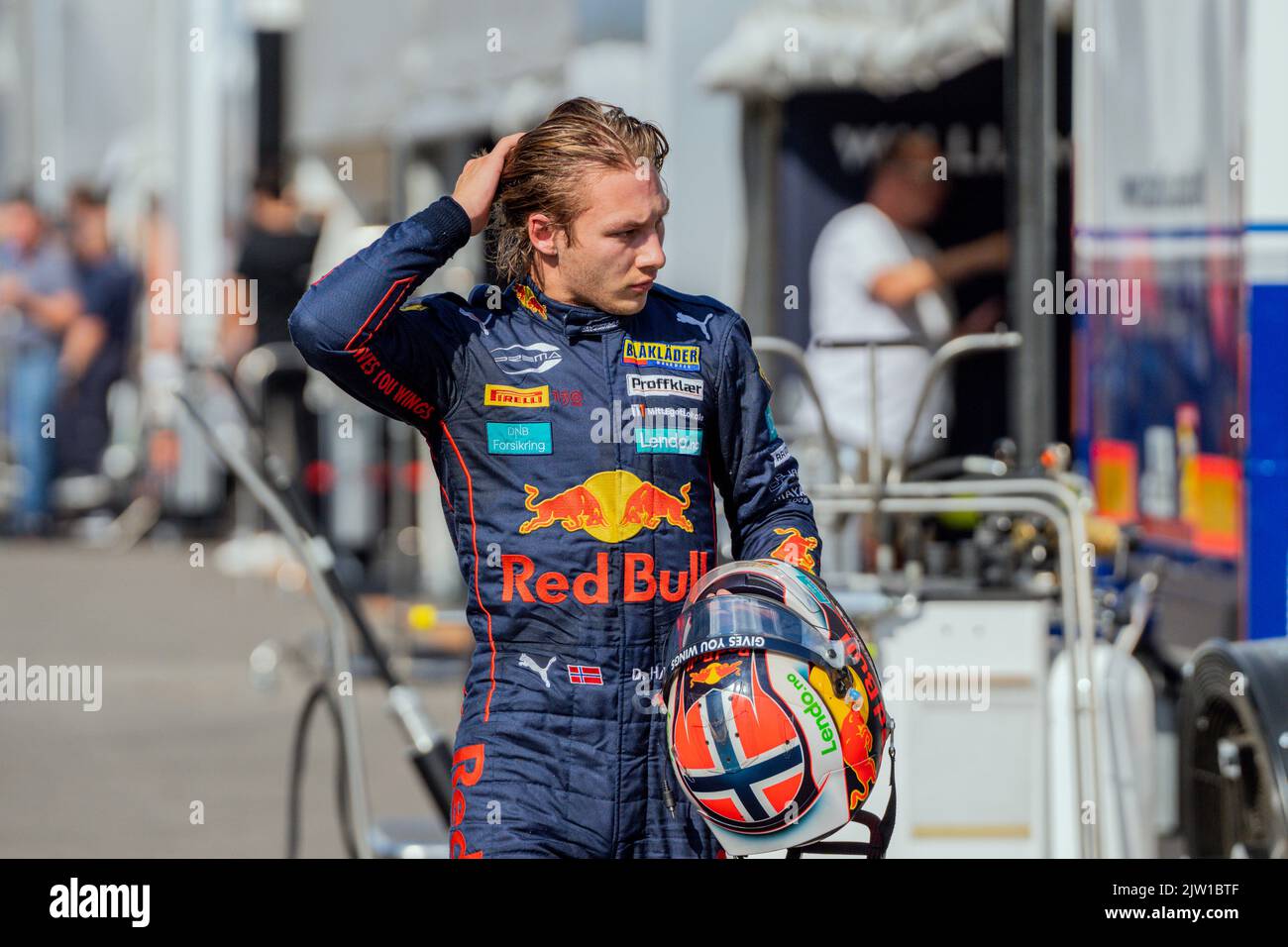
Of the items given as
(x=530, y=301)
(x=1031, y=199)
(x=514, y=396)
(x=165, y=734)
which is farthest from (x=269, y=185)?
(x=514, y=396)

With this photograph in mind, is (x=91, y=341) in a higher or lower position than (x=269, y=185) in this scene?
lower

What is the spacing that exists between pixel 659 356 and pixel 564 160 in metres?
0.34

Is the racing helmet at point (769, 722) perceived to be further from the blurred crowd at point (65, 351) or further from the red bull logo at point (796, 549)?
the blurred crowd at point (65, 351)

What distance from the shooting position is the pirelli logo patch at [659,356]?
3.41m

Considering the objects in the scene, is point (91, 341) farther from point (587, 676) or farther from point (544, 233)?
point (587, 676)

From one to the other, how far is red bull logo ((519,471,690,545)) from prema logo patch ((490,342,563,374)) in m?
0.19

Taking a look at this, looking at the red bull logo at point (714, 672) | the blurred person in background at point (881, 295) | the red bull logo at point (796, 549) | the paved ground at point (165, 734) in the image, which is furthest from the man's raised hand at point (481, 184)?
the blurred person in background at point (881, 295)

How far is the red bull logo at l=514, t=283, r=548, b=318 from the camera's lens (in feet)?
11.4

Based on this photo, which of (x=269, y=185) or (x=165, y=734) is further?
(x=269, y=185)

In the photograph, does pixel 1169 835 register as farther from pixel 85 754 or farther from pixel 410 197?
pixel 410 197

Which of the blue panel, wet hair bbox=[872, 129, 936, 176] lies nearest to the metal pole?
the blue panel

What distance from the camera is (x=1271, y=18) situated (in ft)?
18.0

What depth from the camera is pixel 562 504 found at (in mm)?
3355
